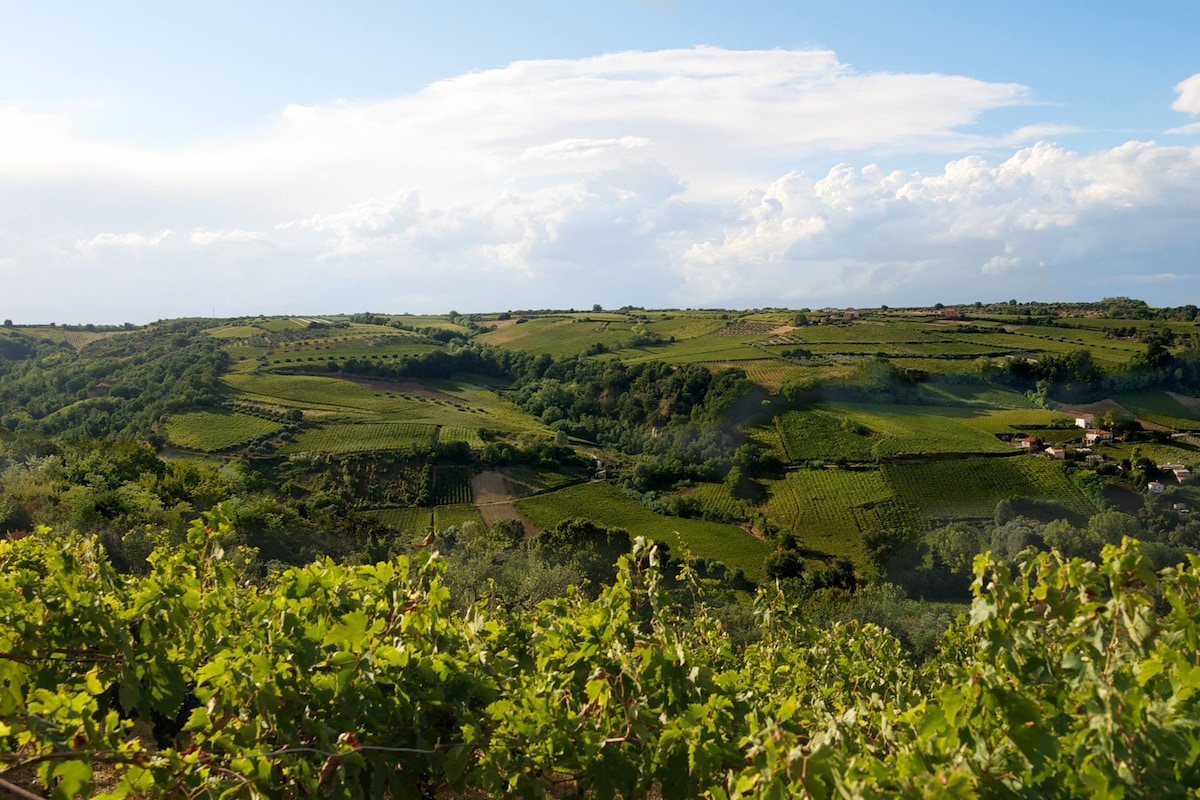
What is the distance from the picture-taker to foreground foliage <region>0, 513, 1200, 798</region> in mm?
3623

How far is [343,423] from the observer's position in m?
76.9

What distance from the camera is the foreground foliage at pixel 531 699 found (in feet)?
11.9

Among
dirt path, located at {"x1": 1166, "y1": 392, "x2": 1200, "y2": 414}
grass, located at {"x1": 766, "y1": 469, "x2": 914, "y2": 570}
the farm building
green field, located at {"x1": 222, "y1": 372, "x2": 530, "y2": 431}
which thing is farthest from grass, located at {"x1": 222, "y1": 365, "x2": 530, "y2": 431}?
dirt path, located at {"x1": 1166, "y1": 392, "x2": 1200, "y2": 414}

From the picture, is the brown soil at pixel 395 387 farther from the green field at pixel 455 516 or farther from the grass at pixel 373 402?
the green field at pixel 455 516

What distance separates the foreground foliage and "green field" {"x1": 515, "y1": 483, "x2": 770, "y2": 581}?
1809 inches

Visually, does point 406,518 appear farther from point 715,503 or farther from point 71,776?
point 71,776

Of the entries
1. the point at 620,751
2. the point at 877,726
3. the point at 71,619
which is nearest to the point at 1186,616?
the point at 877,726

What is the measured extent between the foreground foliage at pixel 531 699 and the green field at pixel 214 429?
68495 millimetres

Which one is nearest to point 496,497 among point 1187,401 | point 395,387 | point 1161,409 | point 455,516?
point 455,516

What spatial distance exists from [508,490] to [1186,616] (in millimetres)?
64505

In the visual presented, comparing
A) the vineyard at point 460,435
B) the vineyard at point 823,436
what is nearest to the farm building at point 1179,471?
the vineyard at point 823,436

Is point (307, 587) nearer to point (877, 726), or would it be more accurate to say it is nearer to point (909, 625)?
point (877, 726)

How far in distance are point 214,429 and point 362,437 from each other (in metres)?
14.2

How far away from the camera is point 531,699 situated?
5039mm
